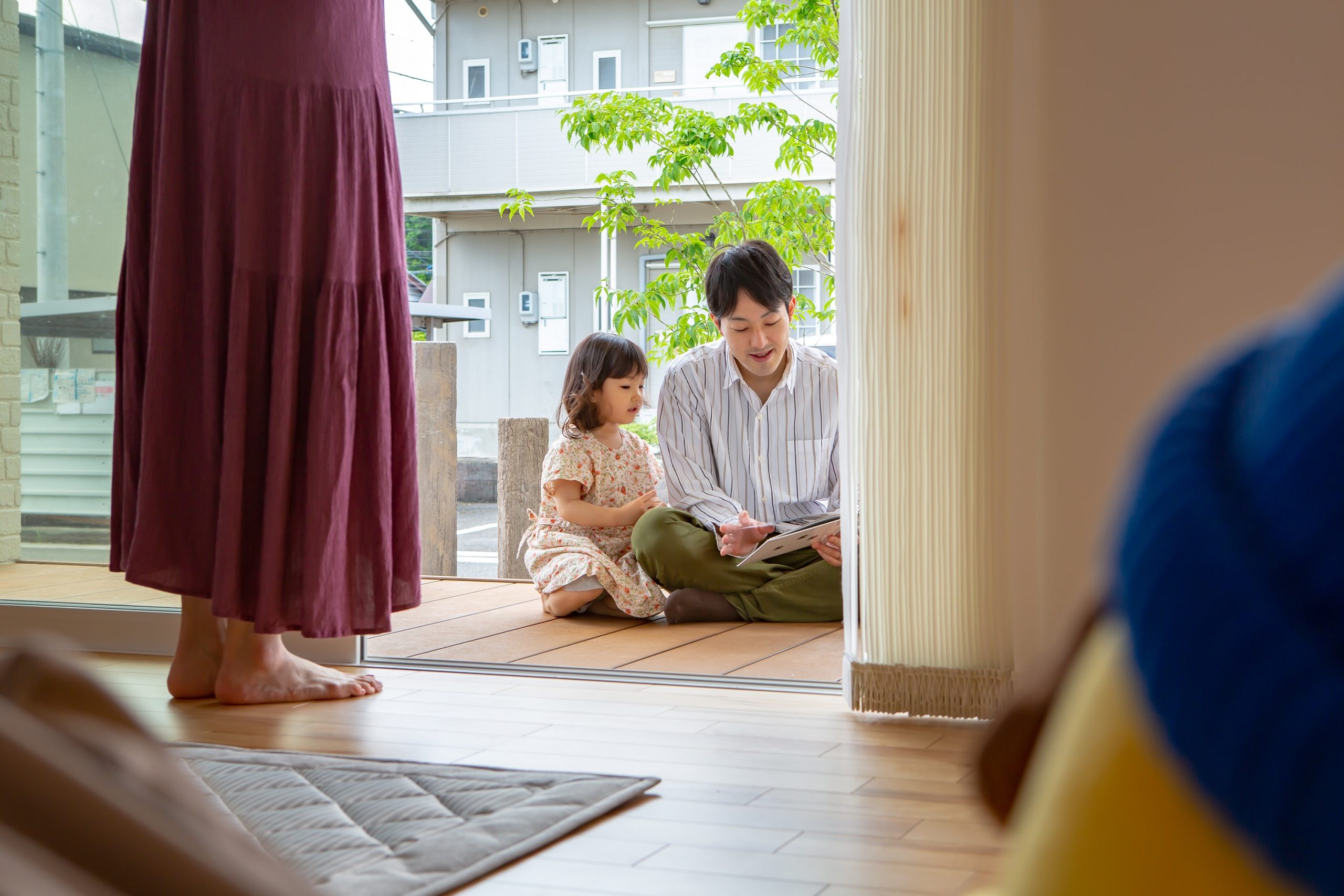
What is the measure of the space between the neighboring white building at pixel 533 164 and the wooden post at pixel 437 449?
4276mm

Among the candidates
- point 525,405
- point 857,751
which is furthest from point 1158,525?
point 525,405

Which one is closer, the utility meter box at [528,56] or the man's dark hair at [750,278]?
the man's dark hair at [750,278]

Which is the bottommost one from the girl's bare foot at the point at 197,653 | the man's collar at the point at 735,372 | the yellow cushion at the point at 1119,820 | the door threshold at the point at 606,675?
the door threshold at the point at 606,675

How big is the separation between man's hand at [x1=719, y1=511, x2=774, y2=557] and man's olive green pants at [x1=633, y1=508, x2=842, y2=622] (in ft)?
0.13

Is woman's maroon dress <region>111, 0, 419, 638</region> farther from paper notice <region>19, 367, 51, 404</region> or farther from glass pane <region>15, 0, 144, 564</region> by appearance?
paper notice <region>19, 367, 51, 404</region>

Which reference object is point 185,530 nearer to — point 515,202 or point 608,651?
point 608,651

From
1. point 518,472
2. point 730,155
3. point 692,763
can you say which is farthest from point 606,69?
point 692,763

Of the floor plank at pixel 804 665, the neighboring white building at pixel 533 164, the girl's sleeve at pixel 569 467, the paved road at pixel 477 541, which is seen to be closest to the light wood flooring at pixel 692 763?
the floor plank at pixel 804 665

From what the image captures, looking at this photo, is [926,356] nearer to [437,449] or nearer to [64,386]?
[64,386]

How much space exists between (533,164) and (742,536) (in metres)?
6.72

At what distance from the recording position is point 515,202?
18.7 feet

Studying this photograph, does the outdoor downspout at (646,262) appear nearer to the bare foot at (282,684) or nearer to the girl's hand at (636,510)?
the girl's hand at (636,510)

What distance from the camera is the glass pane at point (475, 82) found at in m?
9.93

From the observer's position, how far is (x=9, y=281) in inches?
119
